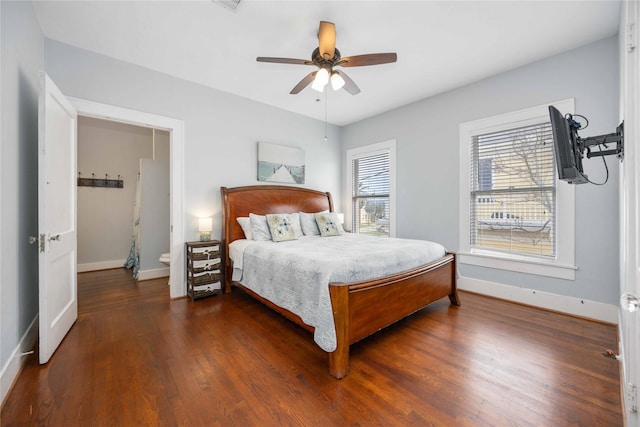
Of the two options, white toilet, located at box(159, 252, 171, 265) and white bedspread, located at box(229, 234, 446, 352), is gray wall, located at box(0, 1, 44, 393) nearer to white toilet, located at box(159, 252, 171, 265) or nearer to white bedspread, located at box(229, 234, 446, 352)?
white toilet, located at box(159, 252, 171, 265)

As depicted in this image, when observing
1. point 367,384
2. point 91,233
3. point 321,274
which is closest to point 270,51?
point 321,274

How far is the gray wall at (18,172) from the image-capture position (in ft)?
5.52

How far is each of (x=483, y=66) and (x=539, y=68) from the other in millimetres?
590

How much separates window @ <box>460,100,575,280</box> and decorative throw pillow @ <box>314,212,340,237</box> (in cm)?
180

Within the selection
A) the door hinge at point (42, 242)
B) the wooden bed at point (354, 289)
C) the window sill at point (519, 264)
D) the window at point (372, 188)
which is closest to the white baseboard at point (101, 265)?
the wooden bed at point (354, 289)

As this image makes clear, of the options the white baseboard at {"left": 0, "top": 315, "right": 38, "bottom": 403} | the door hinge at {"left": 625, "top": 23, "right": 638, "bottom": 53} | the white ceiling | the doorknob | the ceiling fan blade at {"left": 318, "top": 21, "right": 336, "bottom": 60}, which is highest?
the white ceiling

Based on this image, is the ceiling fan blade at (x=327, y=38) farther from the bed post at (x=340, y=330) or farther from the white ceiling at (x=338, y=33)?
the bed post at (x=340, y=330)

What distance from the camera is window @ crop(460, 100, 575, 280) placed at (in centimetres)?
293

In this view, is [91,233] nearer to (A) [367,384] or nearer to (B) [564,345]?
(A) [367,384]

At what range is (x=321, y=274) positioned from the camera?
2010 millimetres

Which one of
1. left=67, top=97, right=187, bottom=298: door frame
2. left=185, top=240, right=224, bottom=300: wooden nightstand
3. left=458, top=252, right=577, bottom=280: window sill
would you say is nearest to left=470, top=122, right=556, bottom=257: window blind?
left=458, top=252, right=577, bottom=280: window sill

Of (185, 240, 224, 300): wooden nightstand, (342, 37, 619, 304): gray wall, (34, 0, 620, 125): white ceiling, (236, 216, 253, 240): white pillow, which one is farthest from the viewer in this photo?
(236, 216, 253, 240): white pillow

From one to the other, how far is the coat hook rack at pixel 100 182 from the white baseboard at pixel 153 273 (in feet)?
6.60

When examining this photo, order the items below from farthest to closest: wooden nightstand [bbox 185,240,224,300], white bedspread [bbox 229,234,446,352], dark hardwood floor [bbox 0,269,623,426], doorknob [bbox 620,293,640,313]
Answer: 1. wooden nightstand [bbox 185,240,224,300]
2. white bedspread [bbox 229,234,446,352]
3. dark hardwood floor [bbox 0,269,623,426]
4. doorknob [bbox 620,293,640,313]
